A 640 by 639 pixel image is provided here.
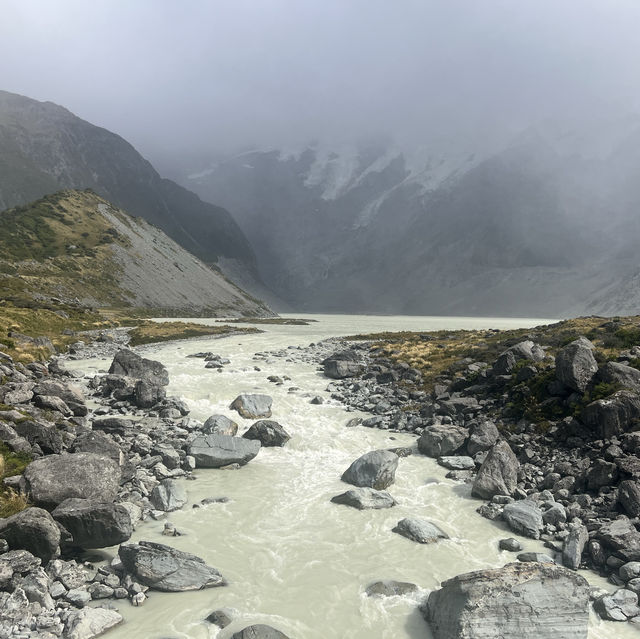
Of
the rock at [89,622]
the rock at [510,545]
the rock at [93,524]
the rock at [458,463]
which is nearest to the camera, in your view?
the rock at [89,622]

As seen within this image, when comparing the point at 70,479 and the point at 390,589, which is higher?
the point at 70,479

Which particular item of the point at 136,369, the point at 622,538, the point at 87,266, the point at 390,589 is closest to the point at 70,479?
the point at 390,589

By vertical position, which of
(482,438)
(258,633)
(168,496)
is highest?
(482,438)

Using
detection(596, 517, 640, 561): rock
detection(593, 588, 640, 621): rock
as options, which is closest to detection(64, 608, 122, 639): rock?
detection(593, 588, 640, 621): rock

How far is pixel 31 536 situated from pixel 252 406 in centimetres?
1926

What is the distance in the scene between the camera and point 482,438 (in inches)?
987

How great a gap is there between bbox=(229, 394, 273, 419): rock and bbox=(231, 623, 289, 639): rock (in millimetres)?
19869

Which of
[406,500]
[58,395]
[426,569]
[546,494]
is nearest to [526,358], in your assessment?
[546,494]

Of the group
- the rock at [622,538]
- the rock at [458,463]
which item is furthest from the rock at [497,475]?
the rock at [622,538]

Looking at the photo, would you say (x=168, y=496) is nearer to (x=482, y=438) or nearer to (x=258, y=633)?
(x=258, y=633)

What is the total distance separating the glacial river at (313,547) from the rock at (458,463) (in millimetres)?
591

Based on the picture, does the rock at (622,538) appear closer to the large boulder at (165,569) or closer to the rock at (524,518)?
the rock at (524,518)

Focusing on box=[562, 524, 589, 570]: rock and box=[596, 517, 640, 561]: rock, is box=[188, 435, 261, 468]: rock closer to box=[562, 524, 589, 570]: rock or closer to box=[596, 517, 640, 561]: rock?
box=[562, 524, 589, 570]: rock

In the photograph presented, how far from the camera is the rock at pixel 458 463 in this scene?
23.3 m
